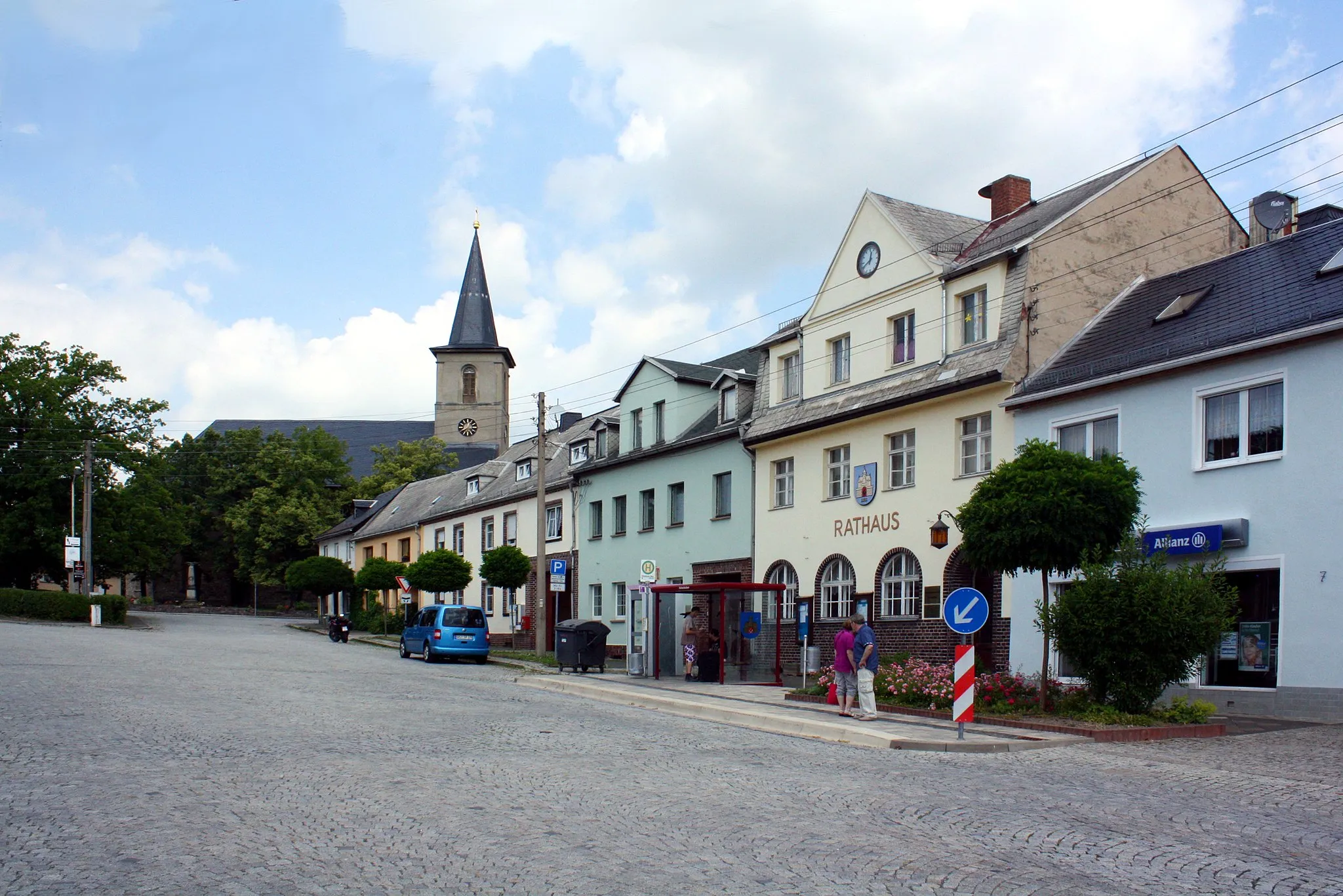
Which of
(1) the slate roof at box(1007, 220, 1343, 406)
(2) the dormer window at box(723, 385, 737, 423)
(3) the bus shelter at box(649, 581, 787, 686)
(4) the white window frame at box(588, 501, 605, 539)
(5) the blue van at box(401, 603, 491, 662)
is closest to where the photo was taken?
→ (1) the slate roof at box(1007, 220, 1343, 406)

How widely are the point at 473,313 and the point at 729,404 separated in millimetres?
63528

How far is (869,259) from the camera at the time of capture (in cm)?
2853

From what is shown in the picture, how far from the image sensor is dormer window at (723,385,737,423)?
3388 centimetres

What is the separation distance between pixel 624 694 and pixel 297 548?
59941 millimetres

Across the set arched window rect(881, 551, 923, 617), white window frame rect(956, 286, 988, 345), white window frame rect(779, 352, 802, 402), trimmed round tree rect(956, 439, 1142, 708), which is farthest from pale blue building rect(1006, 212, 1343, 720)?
white window frame rect(779, 352, 802, 402)

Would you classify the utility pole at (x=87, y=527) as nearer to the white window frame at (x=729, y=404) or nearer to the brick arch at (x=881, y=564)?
the white window frame at (x=729, y=404)

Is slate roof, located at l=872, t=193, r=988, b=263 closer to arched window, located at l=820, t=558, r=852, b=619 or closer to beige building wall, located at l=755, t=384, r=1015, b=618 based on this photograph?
beige building wall, located at l=755, t=384, r=1015, b=618

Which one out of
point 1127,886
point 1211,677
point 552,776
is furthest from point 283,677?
point 1127,886

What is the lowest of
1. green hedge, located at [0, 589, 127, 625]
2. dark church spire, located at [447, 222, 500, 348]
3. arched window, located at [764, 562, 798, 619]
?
green hedge, located at [0, 589, 127, 625]

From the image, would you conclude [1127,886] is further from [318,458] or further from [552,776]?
[318,458]

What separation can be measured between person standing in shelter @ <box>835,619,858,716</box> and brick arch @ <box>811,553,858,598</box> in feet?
29.0

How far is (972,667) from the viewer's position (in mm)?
15320

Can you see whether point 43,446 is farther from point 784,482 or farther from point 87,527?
point 784,482

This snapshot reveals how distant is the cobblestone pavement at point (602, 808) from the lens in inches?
282
